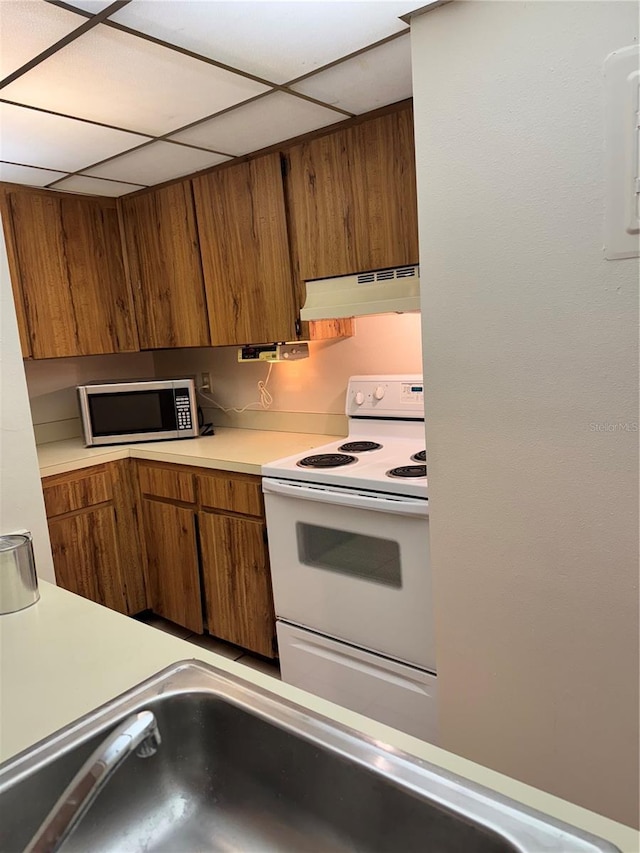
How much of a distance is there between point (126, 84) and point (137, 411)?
1.61 meters

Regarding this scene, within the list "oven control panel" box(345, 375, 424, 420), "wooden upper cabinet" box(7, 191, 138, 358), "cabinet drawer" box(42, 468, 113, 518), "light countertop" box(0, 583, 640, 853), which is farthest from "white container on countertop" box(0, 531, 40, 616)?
"wooden upper cabinet" box(7, 191, 138, 358)

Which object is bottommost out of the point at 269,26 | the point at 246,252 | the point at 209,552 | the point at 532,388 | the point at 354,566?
the point at 209,552

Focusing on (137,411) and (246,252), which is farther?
(137,411)

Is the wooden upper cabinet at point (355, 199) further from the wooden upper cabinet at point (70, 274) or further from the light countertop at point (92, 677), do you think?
the light countertop at point (92, 677)

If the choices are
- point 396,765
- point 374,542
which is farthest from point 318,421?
point 396,765

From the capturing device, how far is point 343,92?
73.5 inches

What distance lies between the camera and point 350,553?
2.10m

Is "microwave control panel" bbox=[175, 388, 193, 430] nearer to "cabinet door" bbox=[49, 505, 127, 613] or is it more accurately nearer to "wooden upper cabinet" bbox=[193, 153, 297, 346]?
"wooden upper cabinet" bbox=[193, 153, 297, 346]

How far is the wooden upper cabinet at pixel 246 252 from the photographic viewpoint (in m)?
2.44

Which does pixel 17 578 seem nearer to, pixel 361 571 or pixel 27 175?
pixel 361 571

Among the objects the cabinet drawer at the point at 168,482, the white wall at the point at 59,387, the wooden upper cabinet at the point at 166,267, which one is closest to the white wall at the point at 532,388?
the cabinet drawer at the point at 168,482

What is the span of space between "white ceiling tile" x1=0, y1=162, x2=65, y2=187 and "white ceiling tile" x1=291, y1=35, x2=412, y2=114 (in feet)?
4.24

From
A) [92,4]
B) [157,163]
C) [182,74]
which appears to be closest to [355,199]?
[182,74]

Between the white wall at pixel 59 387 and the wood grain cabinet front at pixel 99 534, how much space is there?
2.06 feet
